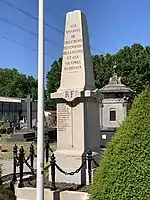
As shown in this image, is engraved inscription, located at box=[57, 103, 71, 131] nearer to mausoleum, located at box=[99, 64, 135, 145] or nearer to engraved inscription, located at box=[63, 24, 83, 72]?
engraved inscription, located at box=[63, 24, 83, 72]

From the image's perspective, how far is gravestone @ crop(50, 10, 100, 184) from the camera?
910cm

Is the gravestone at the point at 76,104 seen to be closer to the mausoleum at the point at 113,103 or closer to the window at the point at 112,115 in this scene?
the mausoleum at the point at 113,103

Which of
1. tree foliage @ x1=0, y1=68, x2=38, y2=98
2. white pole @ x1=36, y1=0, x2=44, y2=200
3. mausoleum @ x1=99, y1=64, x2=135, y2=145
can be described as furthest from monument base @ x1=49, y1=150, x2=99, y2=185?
tree foliage @ x1=0, y1=68, x2=38, y2=98

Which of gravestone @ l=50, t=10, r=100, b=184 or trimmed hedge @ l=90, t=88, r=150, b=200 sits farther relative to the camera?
gravestone @ l=50, t=10, r=100, b=184

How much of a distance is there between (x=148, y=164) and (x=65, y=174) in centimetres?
486

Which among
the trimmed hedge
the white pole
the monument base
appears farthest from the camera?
the monument base

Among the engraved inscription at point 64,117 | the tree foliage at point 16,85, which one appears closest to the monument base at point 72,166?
the engraved inscription at point 64,117

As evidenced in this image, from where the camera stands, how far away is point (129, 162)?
417 cm

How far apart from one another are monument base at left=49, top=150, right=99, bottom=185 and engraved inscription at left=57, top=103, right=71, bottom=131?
0.61 metres

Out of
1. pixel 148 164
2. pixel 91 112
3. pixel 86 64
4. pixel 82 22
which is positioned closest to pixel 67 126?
pixel 91 112

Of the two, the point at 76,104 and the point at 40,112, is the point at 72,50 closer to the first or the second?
the point at 76,104

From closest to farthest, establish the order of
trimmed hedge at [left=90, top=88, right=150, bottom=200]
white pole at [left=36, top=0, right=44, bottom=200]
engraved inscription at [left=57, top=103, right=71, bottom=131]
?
trimmed hedge at [left=90, top=88, right=150, bottom=200] → white pole at [left=36, top=0, right=44, bottom=200] → engraved inscription at [left=57, top=103, right=71, bottom=131]

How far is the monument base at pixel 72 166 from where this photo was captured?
893cm

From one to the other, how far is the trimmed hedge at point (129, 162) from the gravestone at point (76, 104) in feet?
14.9
